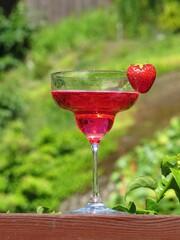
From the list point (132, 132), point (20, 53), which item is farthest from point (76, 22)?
point (132, 132)

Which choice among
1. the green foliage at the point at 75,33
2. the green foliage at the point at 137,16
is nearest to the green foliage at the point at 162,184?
the green foliage at the point at 75,33

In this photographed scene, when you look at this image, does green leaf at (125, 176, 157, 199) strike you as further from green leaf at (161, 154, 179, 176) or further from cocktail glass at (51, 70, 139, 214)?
cocktail glass at (51, 70, 139, 214)

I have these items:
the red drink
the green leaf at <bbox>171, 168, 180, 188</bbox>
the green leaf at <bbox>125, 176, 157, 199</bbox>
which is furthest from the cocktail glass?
the green leaf at <bbox>171, 168, 180, 188</bbox>

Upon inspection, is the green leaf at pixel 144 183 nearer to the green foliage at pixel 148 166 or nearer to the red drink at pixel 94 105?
the red drink at pixel 94 105

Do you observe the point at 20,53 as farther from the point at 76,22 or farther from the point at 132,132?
the point at 132,132

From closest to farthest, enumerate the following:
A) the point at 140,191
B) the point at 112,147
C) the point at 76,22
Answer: the point at 140,191 → the point at 112,147 → the point at 76,22

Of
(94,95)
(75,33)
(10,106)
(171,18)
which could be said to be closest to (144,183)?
(94,95)

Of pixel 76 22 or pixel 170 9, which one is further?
pixel 76 22

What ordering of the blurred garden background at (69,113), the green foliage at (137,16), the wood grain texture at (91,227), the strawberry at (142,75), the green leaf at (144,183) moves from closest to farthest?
the wood grain texture at (91,227) → the green leaf at (144,183) → the strawberry at (142,75) → the blurred garden background at (69,113) → the green foliage at (137,16)
